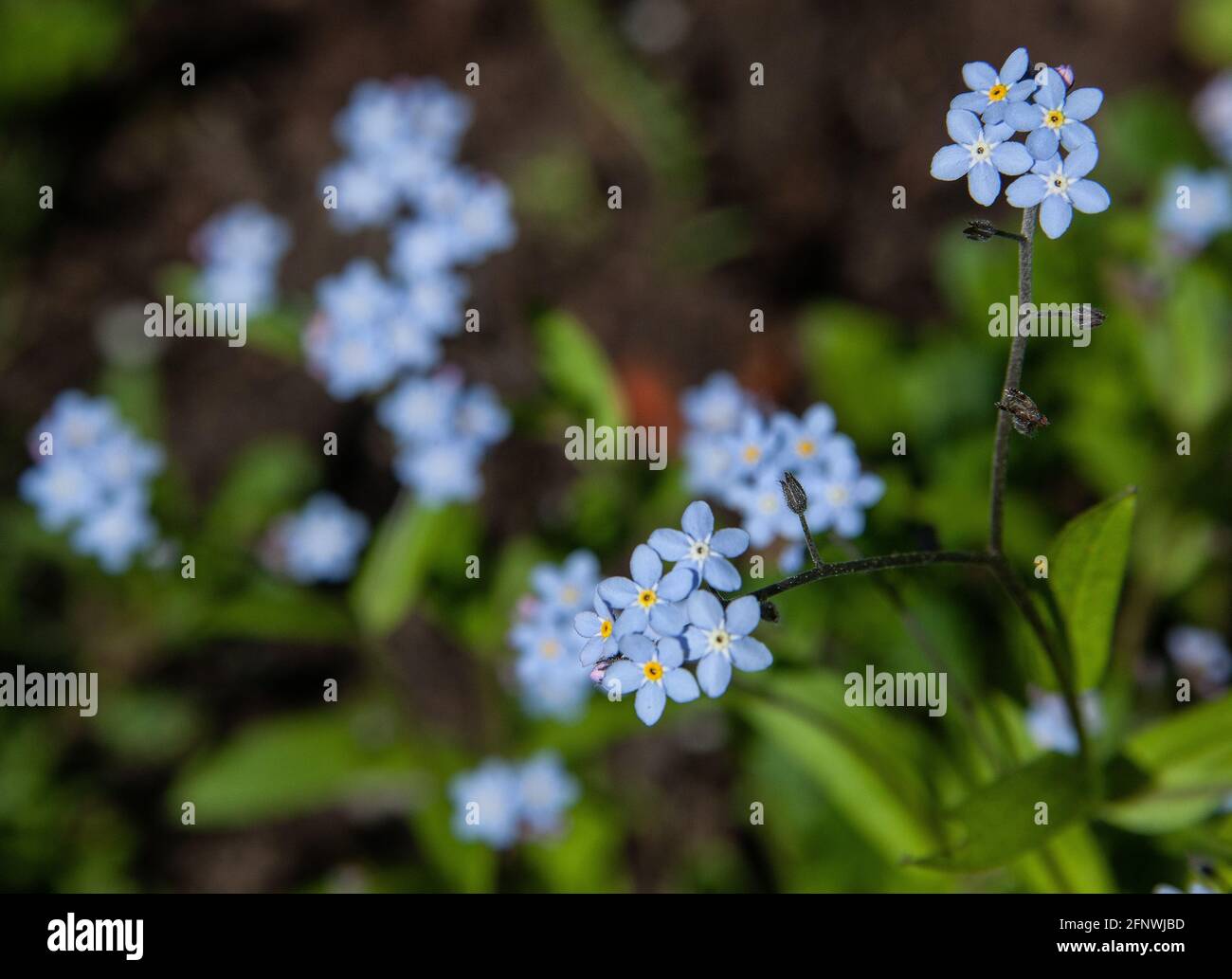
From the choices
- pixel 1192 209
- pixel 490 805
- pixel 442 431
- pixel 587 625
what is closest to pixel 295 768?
pixel 490 805

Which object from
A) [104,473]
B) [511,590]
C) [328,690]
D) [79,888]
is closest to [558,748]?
[511,590]

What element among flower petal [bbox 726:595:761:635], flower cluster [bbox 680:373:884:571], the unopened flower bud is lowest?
flower petal [bbox 726:595:761:635]

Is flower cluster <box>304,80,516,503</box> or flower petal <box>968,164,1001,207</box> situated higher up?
flower cluster <box>304,80,516,503</box>

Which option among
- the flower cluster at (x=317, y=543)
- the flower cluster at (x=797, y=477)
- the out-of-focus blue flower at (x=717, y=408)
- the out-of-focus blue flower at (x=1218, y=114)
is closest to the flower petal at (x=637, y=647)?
the flower cluster at (x=797, y=477)

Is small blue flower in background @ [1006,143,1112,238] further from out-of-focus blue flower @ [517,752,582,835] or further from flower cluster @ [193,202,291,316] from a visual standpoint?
flower cluster @ [193,202,291,316]

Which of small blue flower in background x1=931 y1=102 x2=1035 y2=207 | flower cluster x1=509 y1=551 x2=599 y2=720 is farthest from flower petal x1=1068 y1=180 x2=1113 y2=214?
flower cluster x1=509 y1=551 x2=599 y2=720

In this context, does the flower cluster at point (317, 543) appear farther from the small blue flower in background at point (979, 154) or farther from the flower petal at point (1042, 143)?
the flower petal at point (1042, 143)

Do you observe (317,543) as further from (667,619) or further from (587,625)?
(667,619)
